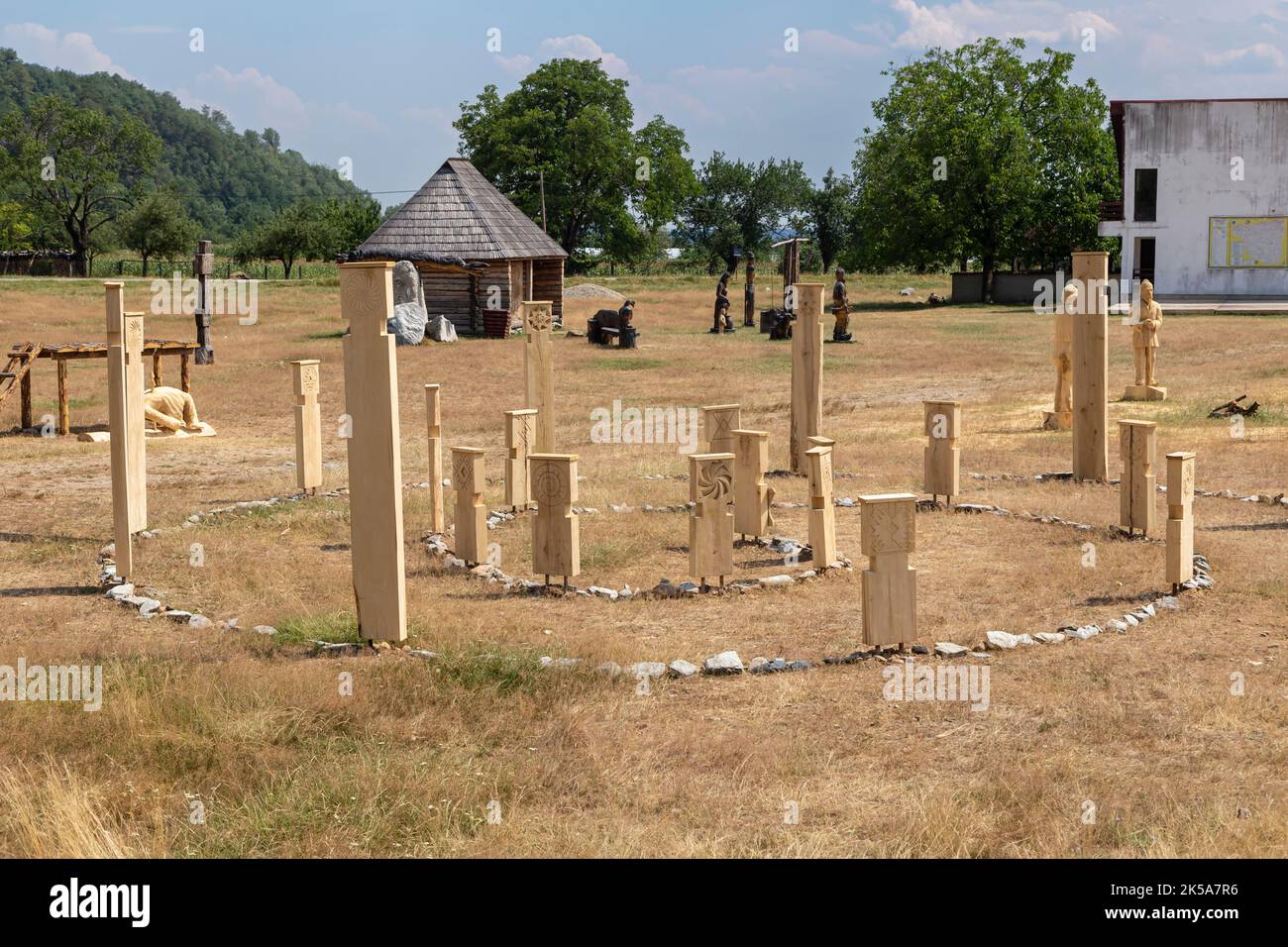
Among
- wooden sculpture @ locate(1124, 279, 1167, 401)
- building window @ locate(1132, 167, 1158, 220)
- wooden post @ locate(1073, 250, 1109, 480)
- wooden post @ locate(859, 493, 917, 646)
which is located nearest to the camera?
wooden post @ locate(859, 493, 917, 646)

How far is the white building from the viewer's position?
1686 inches

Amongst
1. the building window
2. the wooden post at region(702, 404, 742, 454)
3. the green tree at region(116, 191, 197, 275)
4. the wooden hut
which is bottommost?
the wooden post at region(702, 404, 742, 454)

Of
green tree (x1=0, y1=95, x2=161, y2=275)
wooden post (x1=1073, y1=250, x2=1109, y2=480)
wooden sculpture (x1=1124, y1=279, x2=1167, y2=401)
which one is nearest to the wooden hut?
wooden sculpture (x1=1124, y1=279, x2=1167, y2=401)

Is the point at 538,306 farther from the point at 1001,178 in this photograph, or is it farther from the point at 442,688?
the point at 1001,178

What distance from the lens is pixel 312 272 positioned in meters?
60.7

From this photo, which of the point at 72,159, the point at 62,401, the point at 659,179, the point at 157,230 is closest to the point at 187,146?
the point at 72,159

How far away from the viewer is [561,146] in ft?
199

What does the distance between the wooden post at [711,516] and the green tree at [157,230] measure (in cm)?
6478

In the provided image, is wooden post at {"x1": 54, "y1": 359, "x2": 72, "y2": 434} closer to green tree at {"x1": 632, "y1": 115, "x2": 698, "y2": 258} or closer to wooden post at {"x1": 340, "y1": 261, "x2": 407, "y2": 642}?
wooden post at {"x1": 340, "y1": 261, "x2": 407, "y2": 642}

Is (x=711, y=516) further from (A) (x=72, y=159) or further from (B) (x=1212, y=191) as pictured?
(A) (x=72, y=159)

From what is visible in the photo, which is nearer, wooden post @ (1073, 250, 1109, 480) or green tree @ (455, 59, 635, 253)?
wooden post @ (1073, 250, 1109, 480)

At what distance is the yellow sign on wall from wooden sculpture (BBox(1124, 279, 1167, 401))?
2646cm
